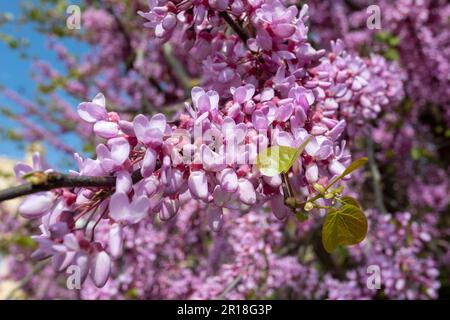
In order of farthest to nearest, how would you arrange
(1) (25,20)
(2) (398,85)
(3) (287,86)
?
1. (1) (25,20)
2. (2) (398,85)
3. (3) (287,86)

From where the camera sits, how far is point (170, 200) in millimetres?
Result: 1024

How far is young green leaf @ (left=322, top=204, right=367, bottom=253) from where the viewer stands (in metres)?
0.95

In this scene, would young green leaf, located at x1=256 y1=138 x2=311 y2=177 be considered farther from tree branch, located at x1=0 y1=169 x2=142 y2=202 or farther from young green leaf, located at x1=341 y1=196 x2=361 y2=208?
tree branch, located at x1=0 y1=169 x2=142 y2=202

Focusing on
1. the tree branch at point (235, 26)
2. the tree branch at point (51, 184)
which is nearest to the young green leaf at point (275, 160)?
the tree branch at point (51, 184)

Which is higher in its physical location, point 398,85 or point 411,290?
point 398,85

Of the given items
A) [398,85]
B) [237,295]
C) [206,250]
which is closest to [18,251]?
[206,250]

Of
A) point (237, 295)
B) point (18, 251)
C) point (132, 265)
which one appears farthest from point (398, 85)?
point (18, 251)

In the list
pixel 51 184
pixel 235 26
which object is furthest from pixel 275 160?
pixel 235 26

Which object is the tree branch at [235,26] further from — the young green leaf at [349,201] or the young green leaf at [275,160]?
the young green leaf at [349,201]

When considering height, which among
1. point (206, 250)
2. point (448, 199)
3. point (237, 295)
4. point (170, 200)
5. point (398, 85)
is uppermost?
point (170, 200)
